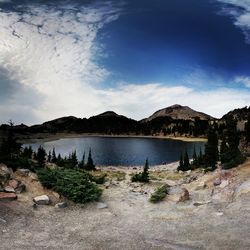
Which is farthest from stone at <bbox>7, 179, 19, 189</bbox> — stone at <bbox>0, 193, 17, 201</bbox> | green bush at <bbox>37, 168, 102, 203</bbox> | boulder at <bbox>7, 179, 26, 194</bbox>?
green bush at <bbox>37, 168, 102, 203</bbox>

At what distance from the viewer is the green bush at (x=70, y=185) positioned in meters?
32.0

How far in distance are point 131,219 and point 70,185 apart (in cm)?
708

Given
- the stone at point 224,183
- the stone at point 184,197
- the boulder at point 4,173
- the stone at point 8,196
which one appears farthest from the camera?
the stone at point 224,183

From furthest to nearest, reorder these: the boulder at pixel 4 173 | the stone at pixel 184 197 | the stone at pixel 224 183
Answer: the stone at pixel 224 183
the stone at pixel 184 197
the boulder at pixel 4 173

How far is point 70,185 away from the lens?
3297cm

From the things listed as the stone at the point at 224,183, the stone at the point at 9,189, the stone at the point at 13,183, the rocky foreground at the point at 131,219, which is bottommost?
the rocky foreground at the point at 131,219

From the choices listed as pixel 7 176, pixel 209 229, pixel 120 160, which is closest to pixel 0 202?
pixel 7 176

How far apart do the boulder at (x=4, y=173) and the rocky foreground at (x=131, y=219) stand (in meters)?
0.47

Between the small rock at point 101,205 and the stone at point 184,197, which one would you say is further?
the stone at point 184,197

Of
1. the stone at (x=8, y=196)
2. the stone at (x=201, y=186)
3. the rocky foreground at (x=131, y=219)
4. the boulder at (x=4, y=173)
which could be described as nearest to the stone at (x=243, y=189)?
the rocky foreground at (x=131, y=219)

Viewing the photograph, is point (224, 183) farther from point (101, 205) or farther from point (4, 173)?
point (4, 173)

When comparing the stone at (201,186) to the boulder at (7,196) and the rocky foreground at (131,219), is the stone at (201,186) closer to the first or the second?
the rocky foreground at (131,219)

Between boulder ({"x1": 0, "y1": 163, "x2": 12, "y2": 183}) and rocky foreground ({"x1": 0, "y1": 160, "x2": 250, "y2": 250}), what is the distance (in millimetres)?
467

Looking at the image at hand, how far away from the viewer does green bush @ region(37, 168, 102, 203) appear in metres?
32.0
